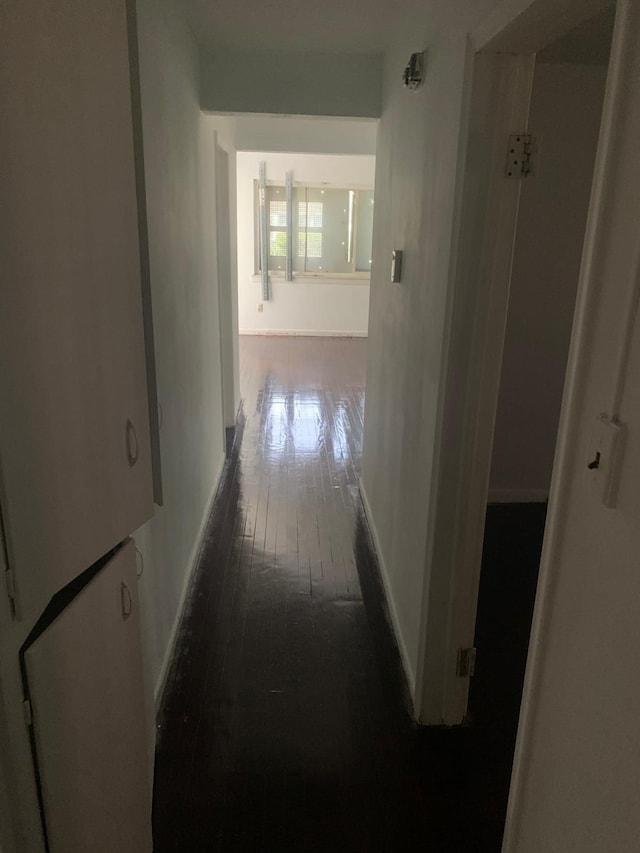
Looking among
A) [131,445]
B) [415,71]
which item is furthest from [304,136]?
[131,445]

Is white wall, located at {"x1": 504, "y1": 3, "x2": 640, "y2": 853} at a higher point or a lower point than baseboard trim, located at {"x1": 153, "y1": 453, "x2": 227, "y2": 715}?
higher

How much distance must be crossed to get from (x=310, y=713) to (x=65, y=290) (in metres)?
1.72

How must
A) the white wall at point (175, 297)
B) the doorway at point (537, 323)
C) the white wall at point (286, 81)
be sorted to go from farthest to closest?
the white wall at point (286, 81) → the doorway at point (537, 323) → the white wall at point (175, 297)

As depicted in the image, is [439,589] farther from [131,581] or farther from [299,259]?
[299,259]

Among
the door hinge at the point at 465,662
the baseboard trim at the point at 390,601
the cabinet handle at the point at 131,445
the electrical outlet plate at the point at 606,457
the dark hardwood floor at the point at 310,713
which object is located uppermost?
the electrical outlet plate at the point at 606,457

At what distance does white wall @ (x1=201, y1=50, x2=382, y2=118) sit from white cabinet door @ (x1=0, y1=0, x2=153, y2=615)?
6.86ft

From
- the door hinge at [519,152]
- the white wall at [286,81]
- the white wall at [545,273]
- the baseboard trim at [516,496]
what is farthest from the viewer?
the baseboard trim at [516,496]

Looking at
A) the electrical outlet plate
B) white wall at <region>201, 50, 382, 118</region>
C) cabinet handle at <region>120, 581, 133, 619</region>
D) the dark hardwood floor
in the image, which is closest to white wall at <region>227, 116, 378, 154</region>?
white wall at <region>201, 50, 382, 118</region>

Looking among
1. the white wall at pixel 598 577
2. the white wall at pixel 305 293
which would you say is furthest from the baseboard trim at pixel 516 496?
the white wall at pixel 305 293

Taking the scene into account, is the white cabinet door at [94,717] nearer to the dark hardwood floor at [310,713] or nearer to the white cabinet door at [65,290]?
the white cabinet door at [65,290]

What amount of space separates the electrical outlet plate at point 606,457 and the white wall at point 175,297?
129cm

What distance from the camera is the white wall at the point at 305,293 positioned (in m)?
8.43

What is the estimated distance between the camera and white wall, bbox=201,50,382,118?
117 inches

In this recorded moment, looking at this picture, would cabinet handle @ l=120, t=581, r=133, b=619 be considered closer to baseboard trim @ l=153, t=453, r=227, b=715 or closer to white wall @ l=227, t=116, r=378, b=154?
baseboard trim @ l=153, t=453, r=227, b=715
